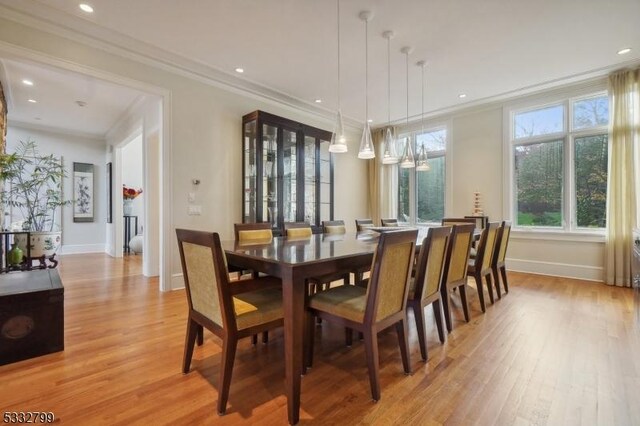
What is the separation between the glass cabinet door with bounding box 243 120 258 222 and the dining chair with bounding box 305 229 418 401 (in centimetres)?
256

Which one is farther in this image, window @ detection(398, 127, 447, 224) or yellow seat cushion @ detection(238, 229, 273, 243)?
window @ detection(398, 127, 447, 224)

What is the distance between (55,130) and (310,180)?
5.84m

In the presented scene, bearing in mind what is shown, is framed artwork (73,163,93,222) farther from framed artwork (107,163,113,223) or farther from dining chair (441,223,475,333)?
dining chair (441,223,475,333)

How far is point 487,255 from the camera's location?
3074 mm

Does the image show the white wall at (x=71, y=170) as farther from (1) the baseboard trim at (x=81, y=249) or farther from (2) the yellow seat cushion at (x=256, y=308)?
(2) the yellow seat cushion at (x=256, y=308)

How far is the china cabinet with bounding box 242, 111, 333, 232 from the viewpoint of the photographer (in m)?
4.11

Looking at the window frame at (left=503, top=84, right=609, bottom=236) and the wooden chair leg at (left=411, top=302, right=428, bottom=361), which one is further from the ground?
the window frame at (left=503, top=84, right=609, bottom=236)

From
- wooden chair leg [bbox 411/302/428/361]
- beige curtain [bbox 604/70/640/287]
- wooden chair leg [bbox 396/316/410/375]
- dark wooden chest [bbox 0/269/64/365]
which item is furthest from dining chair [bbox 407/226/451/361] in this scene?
beige curtain [bbox 604/70/640/287]

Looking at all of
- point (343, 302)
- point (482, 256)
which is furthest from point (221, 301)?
point (482, 256)

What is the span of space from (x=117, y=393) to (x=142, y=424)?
36cm

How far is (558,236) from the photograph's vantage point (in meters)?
4.38

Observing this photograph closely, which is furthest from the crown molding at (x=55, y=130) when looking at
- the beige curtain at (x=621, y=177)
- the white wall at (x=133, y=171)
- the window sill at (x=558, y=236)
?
the beige curtain at (x=621, y=177)

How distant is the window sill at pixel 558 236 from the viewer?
4095 mm

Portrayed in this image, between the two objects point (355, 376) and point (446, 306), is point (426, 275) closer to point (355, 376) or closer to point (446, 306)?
point (446, 306)
